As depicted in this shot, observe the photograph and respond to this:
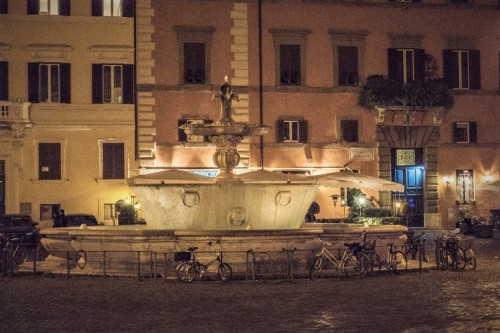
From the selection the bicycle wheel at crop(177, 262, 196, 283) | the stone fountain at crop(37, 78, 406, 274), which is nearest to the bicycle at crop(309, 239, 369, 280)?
the stone fountain at crop(37, 78, 406, 274)

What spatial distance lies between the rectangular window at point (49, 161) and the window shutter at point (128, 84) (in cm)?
328

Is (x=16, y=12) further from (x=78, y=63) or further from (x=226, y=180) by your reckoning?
(x=226, y=180)

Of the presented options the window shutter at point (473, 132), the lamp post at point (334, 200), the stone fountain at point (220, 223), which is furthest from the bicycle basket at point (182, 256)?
the window shutter at point (473, 132)

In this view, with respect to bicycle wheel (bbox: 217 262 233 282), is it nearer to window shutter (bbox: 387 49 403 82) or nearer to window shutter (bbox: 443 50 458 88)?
window shutter (bbox: 387 49 403 82)

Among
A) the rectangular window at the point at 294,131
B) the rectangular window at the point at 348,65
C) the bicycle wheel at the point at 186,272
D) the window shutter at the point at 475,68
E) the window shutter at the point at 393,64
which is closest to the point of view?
the bicycle wheel at the point at 186,272

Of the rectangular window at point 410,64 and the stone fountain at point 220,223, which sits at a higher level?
the rectangular window at point 410,64

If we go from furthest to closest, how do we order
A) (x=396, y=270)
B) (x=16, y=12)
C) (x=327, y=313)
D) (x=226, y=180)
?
(x=16, y=12) < (x=226, y=180) < (x=396, y=270) < (x=327, y=313)

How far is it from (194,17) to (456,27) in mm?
11226

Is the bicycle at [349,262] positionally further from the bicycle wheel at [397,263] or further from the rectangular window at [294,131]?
the rectangular window at [294,131]

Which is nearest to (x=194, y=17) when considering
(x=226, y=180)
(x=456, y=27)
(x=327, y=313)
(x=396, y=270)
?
(x=456, y=27)

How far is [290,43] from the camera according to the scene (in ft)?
132

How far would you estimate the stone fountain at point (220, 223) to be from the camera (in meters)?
20.7

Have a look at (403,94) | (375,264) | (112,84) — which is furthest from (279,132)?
(375,264)

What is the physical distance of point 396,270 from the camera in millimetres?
21469
